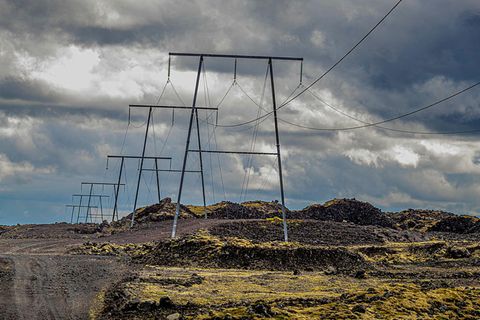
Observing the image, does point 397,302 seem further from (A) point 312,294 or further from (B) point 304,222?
(B) point 304,222

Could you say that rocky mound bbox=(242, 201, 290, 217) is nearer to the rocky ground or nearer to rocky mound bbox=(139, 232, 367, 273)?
the rocky ground

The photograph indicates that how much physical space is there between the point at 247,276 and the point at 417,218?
5784cm

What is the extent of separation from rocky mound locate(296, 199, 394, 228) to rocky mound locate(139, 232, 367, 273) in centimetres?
3395

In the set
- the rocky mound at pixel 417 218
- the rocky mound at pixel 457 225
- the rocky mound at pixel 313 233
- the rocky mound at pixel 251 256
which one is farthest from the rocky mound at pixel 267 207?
the rocky mound at pixel 251 256

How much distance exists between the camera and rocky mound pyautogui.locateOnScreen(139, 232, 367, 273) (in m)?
40.6

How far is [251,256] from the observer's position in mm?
41250

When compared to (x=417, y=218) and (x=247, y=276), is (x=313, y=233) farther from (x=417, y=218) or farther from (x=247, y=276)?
(x=417, y=218)

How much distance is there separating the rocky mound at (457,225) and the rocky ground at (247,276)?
11.8 m

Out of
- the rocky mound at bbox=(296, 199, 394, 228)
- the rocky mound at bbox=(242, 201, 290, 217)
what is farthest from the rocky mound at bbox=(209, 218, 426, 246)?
the rocky mound at bbox=(242, 201, 290, 217)

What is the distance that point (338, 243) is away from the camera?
52000 millimetres

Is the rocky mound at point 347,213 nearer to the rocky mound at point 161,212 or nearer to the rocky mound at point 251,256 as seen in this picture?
the rocky mound at point 161,212

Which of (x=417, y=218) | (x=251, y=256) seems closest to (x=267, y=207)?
(x=417, y=218)

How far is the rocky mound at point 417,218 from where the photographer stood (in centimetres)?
7919

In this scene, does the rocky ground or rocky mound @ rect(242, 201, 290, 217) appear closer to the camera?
the rocky ground
